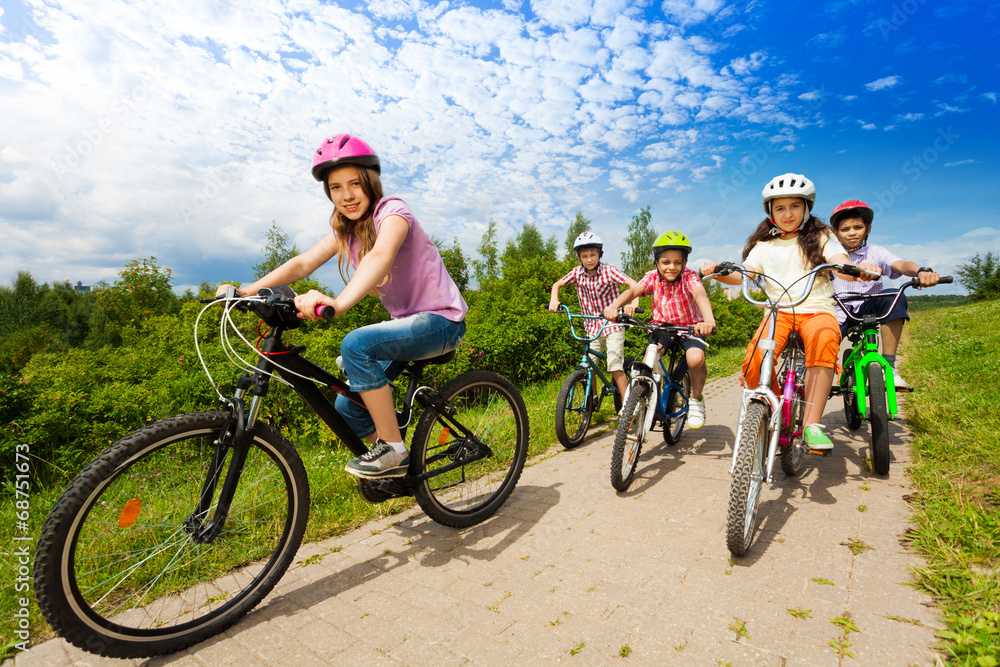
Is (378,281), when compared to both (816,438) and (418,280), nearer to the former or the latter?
(418,280)

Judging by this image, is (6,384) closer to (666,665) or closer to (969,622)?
(666,665)

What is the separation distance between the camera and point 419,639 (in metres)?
2.12

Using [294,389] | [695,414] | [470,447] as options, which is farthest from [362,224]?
[695,414]

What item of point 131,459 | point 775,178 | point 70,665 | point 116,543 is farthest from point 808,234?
point 70,665

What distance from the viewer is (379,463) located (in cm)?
262

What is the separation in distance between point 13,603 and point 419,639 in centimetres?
206

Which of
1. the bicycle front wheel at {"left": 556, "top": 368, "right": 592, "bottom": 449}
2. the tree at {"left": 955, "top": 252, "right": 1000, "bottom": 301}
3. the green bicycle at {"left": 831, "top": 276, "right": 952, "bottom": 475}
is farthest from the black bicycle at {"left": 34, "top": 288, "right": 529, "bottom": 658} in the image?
the tree at {"left": 955, "top": 252, "right": 1000, "bottom": 301}

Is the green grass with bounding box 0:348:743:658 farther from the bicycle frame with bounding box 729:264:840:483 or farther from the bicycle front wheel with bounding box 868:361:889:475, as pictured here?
the bicycle front wheel with bounding box 868:361:889:475

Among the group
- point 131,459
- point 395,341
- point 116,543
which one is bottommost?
point 116,543

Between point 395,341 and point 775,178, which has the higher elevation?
point 775,178

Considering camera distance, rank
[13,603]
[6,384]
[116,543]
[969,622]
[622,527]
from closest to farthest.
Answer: [969,622] < [116,543] < [13,603] < [622,527] < [6,384]

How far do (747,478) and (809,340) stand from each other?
4.13ft

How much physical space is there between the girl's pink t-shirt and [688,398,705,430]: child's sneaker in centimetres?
246

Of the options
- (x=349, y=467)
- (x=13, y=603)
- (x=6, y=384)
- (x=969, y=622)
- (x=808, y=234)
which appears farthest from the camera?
(x=6, y=384)
